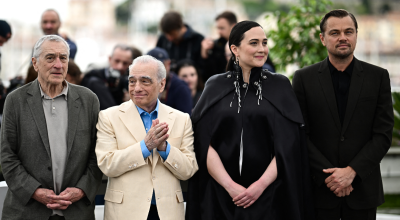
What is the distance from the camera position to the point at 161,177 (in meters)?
3.14

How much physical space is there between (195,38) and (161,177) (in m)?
3.66

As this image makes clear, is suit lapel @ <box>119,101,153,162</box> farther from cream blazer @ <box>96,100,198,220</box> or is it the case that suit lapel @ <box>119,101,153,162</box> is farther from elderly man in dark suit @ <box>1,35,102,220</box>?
elderly man in dark suit @ <box>1,35,102,220</box>

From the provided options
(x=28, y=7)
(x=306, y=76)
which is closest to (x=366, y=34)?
(x=28, y=7)

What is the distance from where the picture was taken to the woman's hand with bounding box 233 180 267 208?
10.2ft

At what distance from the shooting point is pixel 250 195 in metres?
3.11

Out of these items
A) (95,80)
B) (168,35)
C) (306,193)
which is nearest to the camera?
(306,193)

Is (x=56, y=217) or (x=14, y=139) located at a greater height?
(x=14, y=139)

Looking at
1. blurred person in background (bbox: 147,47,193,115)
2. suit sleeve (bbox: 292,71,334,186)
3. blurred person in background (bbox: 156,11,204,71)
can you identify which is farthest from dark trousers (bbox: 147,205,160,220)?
blurred person in background (bbox: 156,11,204,71)

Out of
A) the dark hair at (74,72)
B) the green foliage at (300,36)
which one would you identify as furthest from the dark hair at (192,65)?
the dark hair at (74,72)

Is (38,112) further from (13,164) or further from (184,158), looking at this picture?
(184,158)

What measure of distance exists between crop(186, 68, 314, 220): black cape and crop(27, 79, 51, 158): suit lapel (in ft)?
3.17

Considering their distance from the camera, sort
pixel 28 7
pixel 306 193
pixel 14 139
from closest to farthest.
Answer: pixel 14 139
pixel 306 193
pixel 28 7

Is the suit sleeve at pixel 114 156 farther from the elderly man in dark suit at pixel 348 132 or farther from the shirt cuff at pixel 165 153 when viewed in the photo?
the elderly man in dark suit at pixel 348 132

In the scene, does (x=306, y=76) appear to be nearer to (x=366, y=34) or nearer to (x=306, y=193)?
(x=306, y=193)
